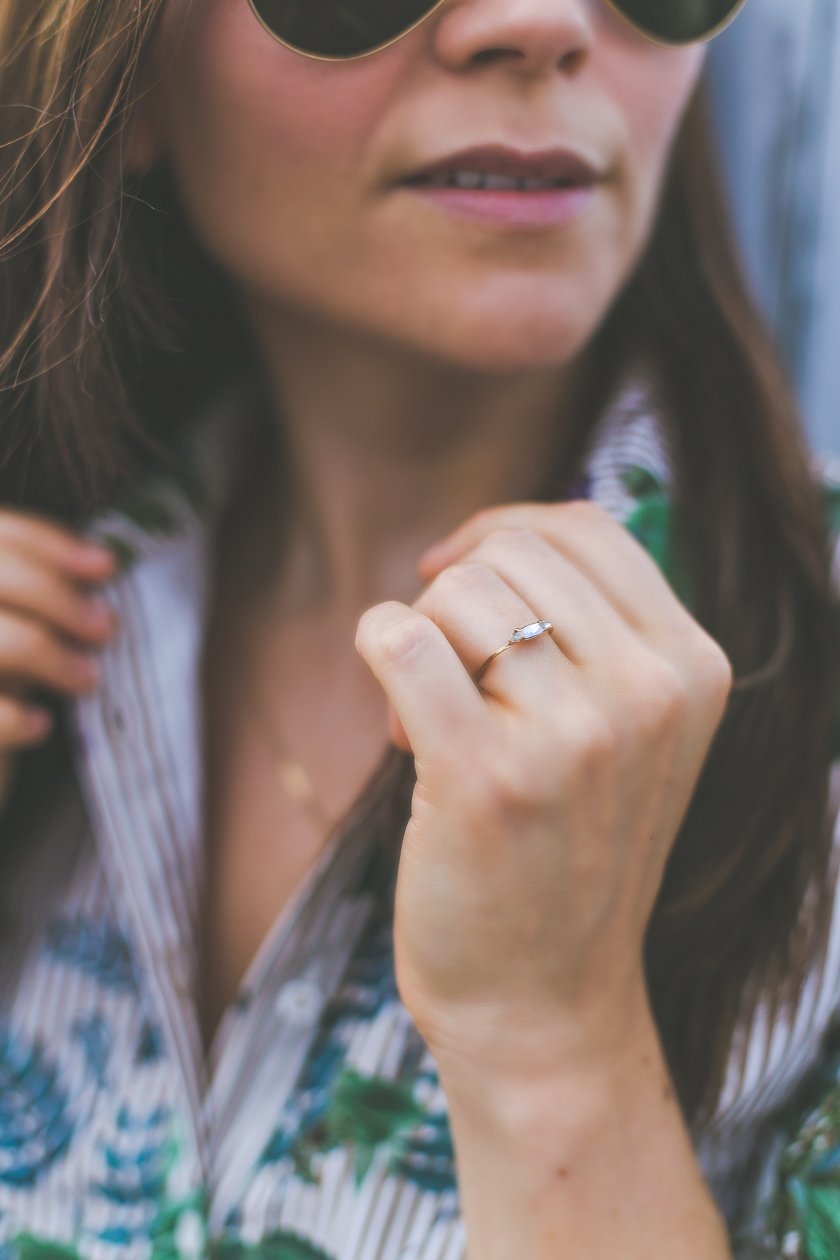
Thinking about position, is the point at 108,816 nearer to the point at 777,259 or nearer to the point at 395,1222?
the point at 395,1222

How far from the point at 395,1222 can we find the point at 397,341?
0.71 metres

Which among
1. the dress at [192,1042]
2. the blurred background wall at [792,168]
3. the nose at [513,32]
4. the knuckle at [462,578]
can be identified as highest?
the blurred background wall at [792,168]

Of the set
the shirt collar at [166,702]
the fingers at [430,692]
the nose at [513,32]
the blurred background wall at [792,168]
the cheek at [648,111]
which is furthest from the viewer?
the blurred background wall at [792,168]

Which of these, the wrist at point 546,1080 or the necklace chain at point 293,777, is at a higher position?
the necklace chain at point 293,777

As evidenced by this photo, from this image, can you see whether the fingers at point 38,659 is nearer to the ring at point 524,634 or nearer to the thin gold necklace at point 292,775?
the thin gold necklace at point 292,775

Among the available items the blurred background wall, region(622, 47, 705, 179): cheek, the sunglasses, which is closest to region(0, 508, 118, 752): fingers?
the sunglasses

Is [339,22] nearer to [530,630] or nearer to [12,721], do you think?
[530,630]

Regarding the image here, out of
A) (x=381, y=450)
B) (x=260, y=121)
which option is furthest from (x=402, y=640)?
(x=381, y=450)

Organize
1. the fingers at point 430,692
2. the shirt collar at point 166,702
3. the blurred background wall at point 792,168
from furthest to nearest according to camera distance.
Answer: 1. the blurred background wall at point 792,168
2. the shirt collar at point 166,702
3. the fingers at point 430,692

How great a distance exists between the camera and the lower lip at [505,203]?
0.88 metres

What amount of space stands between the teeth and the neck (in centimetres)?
21

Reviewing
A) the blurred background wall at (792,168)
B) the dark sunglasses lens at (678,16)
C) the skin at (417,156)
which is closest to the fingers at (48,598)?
the skin at (417,156)

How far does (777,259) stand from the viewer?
1.51 meters

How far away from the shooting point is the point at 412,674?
0.69m
